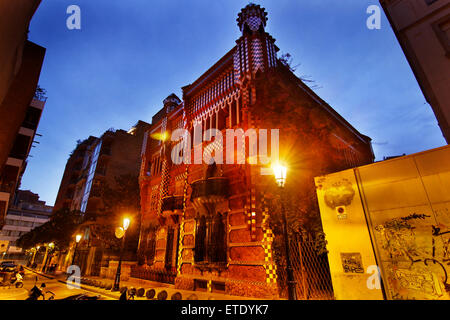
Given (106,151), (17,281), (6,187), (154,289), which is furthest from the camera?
(106,151)

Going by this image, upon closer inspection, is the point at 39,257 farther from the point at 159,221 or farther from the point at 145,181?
the point at 159,221

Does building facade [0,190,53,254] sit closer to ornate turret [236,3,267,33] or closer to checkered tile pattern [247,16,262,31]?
ornate turret [236,3,267,33]

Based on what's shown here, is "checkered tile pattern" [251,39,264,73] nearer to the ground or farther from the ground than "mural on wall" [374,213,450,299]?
farther from the ground

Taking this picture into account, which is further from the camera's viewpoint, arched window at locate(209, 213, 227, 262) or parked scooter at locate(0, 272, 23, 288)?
parked scooter at locate(0, 272, 23, 288)

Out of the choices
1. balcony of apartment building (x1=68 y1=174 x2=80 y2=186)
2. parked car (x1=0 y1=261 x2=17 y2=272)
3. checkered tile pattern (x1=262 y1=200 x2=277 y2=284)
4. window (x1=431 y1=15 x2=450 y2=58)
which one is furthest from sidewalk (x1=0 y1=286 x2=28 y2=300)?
balcony of apartment building (x1=68 y1=174 x2=80 y2=186)

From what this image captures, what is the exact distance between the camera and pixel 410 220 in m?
6.62

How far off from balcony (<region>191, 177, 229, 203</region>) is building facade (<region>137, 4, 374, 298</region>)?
0.19ft

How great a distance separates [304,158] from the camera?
41.1 ft

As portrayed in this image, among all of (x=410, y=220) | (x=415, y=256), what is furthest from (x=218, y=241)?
(x=410, y=220)

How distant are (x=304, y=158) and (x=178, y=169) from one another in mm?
9919

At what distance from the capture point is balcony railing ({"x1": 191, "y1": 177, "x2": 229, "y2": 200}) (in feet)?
40.7

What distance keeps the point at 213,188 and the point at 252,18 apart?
1178 cm

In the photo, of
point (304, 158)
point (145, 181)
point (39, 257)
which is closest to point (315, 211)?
point (304, 158)

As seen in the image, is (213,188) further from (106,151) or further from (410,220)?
(106,151)
